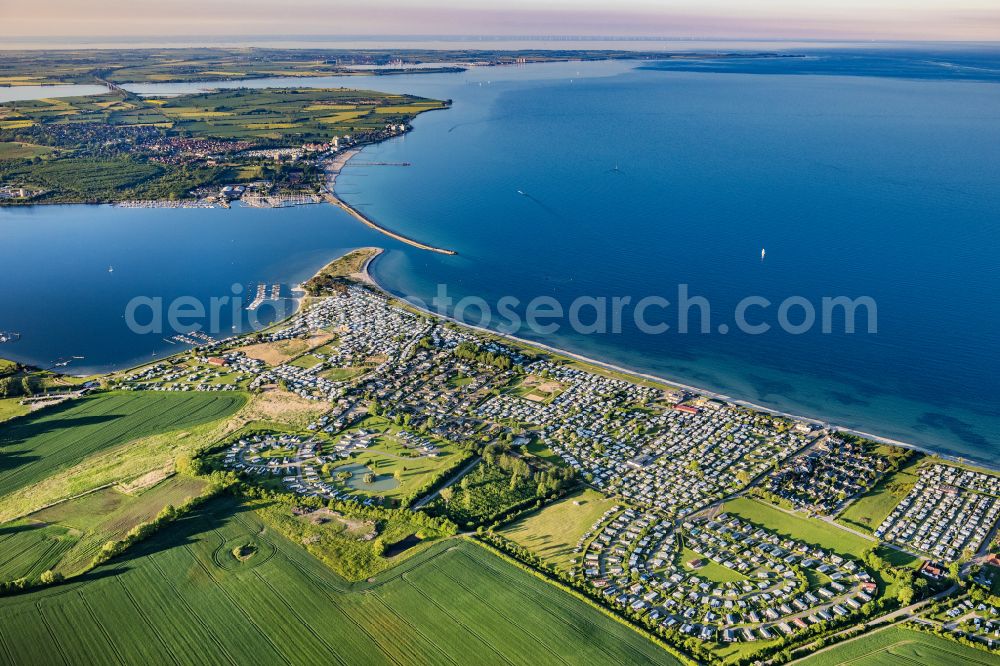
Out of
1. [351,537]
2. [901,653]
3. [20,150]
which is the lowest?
[351,537]

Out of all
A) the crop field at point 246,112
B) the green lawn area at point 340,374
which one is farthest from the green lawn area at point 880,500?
the crop field at point 246,112

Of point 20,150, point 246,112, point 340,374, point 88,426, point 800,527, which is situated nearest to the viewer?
point 800,527

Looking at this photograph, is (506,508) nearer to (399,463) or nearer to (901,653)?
(399,463)

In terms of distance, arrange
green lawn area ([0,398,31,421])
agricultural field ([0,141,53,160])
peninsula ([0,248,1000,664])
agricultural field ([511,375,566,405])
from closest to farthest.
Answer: peninsula ([0,248,1000,664]), green lawn area ([0,398,31,421]), agricultural field ([511,375,566,405]), agricultural field ([0,141,53,160])

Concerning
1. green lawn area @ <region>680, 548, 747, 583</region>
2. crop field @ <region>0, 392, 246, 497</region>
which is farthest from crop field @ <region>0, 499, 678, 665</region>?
crop field @ <region>0, 392, 246, 497</region>

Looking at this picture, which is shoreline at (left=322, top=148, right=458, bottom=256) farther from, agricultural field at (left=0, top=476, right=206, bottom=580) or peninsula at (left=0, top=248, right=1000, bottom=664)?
agricultural field at (left=0, top=476, right=206, bottom=580)

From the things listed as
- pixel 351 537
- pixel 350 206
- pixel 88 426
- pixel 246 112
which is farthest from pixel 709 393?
pixel 246 112

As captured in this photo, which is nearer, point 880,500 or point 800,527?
point 800,527

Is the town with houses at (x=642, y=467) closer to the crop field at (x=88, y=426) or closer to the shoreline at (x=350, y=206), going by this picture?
the crop field at (x=88, y=426)
